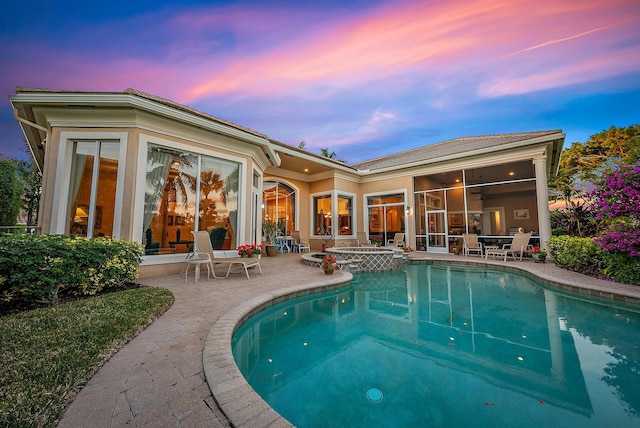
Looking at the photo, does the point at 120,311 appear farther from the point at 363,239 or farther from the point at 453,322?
the point at 363,239

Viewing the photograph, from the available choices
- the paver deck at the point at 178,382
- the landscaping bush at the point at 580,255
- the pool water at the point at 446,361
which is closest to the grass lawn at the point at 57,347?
the paver deck at the point at 178,382

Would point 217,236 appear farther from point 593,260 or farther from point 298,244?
point 593,260

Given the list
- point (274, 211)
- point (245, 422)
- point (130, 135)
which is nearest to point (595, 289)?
point (245, 422)

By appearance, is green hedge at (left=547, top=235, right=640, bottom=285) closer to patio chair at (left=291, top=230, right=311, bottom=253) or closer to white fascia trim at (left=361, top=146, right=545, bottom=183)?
white fascia trim at (left=361, top=146, right=545, bottom=183)

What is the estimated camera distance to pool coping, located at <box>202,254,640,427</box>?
1.51m

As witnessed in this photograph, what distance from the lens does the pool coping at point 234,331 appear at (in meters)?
1.51

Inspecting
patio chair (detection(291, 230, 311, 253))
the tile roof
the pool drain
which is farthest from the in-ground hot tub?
the tile roof

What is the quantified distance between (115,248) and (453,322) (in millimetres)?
5753

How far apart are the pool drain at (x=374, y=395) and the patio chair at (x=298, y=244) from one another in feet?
34.2

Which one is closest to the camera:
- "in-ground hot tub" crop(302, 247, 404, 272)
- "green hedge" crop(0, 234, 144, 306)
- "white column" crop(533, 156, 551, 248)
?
"green hedge" crop(0, 234, 144, 306)

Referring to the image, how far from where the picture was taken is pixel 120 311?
316 cm

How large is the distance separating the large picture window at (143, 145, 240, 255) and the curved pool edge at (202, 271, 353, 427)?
3.80m

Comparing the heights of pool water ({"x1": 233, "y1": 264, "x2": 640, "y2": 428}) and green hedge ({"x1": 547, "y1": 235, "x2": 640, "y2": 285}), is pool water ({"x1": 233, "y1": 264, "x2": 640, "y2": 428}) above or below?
below

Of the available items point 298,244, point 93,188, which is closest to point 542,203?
point 298,244
